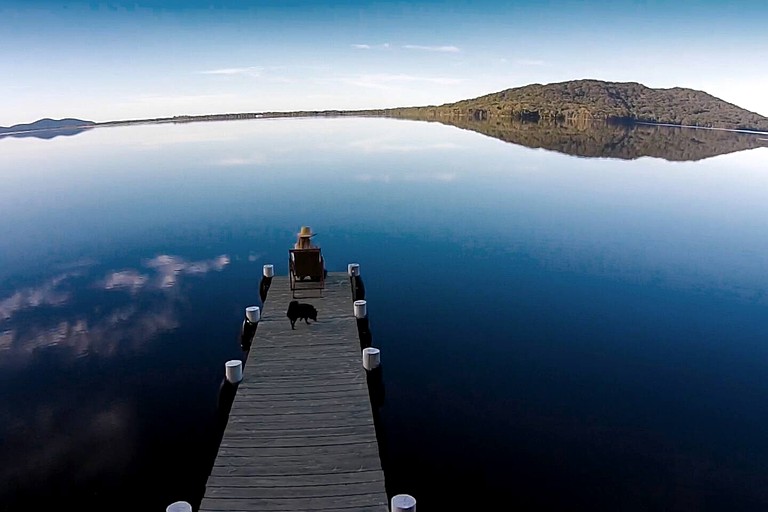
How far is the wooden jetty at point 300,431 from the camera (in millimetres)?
6109

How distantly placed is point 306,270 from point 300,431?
6196 millimetres

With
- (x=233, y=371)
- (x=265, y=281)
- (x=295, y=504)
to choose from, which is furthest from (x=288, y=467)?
(x=265, y=281)

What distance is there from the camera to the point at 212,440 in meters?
8.88

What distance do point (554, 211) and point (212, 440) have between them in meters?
23.6

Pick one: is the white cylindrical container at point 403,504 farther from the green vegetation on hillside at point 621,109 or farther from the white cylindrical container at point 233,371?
the green vegetation on hillside at point 621,109

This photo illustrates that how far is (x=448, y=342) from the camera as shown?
12492 mm

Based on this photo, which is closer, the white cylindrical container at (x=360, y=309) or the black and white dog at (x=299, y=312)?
the black and white dog at (x=299, y=312)

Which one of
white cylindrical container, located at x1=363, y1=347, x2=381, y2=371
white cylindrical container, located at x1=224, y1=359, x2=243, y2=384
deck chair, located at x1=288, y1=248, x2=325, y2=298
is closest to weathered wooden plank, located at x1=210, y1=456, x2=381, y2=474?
white cylindrical container, located at x1=224, y1=359, x2=243, y2=384

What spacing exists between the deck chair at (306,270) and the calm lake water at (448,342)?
2032 millimetres

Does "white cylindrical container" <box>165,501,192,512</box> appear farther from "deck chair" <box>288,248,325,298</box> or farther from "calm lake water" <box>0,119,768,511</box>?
"deck chair" <box>288,248,325,298</box>

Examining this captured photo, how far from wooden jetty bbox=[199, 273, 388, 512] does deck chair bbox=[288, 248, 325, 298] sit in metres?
2.12

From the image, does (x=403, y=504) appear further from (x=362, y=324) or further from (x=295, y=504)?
(x=362, y=324)

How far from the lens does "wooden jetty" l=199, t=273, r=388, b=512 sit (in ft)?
20.0

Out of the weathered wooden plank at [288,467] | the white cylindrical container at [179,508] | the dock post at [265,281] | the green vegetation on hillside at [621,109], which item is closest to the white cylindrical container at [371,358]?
the weathered wooden plank at [288,467]
